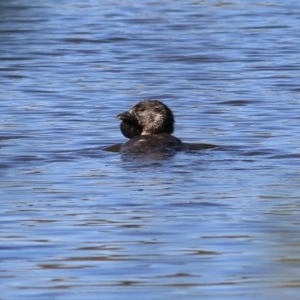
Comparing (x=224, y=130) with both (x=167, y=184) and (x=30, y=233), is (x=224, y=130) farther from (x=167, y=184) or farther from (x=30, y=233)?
(x=30, y=233)

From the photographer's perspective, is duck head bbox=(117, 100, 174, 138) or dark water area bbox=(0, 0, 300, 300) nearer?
dark water area bbox=(0, 0, 300, 300)

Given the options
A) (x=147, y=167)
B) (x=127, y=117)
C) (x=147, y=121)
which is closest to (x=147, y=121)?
(x=147, y=121)

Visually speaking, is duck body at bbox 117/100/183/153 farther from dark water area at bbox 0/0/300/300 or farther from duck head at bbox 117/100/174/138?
dark water area at bbox 0/0/300/300

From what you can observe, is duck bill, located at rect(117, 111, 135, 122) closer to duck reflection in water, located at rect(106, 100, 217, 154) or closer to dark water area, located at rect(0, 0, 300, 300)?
duck reflection in water, located at rect(106, 100, 217, 154)

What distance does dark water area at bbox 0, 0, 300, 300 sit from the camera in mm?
6729

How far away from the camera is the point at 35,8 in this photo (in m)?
4.51

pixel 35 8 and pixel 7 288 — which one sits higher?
pixel 35 8

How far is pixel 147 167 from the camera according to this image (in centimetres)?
1112

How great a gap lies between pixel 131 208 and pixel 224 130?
4.82 metres

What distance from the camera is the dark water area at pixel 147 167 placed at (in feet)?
22.1

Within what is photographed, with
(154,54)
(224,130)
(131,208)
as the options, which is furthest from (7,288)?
(154,54)

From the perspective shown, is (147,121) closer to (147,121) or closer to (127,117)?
(147,121)

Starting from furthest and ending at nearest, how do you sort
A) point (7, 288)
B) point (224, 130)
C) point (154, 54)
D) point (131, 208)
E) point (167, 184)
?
point (154, 54), point (224, 130), point (167, 184), point (131, 208), point (7, 288)

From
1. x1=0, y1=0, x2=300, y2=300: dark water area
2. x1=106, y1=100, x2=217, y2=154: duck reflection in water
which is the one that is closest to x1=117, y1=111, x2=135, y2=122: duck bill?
x1=106, y1=100, x2=217, y2=154: duck reflection in water
